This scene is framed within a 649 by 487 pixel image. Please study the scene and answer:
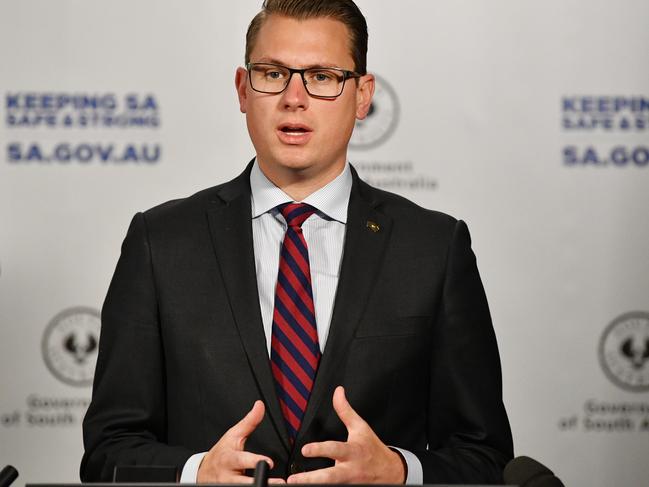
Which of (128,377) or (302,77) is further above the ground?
(302,77)

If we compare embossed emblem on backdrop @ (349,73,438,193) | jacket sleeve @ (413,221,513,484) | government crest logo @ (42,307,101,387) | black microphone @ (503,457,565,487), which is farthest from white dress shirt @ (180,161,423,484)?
government crest logo @ (42,307,101,387)

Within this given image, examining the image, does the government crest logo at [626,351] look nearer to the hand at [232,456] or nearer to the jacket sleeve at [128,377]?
the jacket sleeve at [128,377]

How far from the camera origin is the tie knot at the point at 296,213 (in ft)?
7.18

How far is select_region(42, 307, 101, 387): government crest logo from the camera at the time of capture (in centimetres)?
363

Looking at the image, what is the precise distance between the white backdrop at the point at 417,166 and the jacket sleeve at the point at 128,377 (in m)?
1.53

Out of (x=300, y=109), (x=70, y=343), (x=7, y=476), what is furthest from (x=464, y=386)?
(x=70, y=343)

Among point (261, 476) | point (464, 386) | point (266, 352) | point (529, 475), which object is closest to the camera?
point (261, 476)

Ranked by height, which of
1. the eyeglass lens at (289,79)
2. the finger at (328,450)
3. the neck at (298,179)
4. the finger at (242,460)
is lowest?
the finger at (242,460)

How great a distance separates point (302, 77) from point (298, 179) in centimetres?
23

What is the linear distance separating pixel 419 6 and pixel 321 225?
169 cm

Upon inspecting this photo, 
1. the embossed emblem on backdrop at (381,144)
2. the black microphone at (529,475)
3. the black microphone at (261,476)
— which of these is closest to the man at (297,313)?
the black microphone at (529,475)

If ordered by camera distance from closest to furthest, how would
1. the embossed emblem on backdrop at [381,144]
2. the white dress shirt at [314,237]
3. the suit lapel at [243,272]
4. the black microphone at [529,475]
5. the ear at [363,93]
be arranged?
the black microphone at [529,475], the suit lapel at [243,272], the white dress shirt at [314,237], the ear at [363,93], the embossed emblem on backdrop at [381,144]

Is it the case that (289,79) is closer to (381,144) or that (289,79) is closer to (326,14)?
(326,14)

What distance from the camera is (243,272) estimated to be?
83.8 inches
